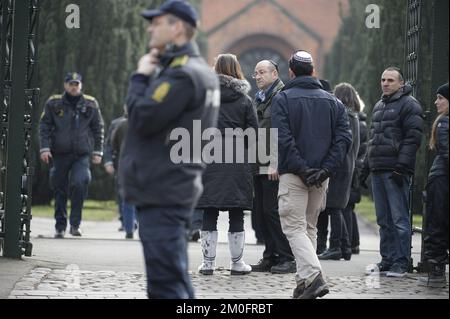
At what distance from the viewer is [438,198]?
9.96 m

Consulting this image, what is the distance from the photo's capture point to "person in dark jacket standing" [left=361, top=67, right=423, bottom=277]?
36.6ft

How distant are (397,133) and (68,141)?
577 cm

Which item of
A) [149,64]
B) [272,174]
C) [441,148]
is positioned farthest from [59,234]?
[149,64]

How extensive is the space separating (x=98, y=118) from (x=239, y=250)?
17.5 ft

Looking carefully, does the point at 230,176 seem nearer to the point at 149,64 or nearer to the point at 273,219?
the point at 273,219

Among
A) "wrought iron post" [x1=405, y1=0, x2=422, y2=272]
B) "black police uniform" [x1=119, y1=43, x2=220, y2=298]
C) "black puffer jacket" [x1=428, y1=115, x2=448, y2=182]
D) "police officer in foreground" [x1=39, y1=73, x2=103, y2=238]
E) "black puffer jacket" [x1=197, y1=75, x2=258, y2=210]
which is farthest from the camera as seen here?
"police officer in foreground" [x1=39, y1=73, x2=103, y2=238]

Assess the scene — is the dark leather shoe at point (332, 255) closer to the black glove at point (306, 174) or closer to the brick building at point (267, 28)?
the black glove at point (306, 174)

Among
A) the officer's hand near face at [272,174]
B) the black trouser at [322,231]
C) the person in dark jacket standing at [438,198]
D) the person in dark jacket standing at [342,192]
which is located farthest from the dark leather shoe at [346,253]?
the person in dark jacket standing at [438,198]

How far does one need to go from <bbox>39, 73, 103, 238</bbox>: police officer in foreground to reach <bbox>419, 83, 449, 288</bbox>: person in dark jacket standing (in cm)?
664

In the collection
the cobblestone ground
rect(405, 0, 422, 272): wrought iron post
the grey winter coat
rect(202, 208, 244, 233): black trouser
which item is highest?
rect(405, 0, 422, 272): wrought iron post

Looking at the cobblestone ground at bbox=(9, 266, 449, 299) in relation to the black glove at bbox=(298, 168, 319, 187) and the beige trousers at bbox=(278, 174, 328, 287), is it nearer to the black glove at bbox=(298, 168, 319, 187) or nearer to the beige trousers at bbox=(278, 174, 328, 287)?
the beige trousers at bbox=(278, 174, 328, 287)

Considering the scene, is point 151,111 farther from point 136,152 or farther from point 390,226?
point 390,226

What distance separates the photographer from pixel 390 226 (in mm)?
11789

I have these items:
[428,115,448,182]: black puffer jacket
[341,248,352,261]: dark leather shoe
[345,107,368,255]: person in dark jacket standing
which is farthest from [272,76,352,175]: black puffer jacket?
[345,107,368,255]: person in dark jacket standing
